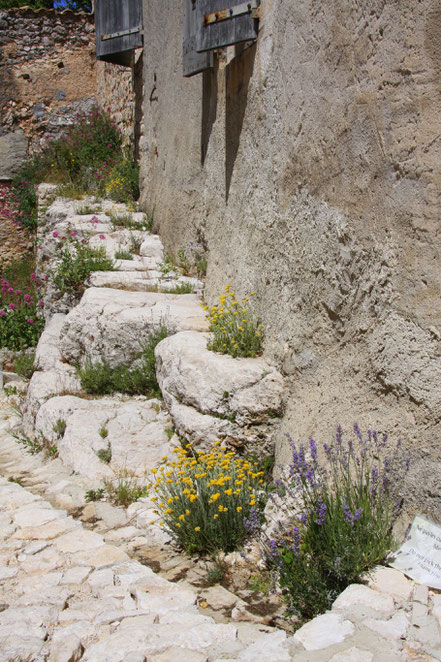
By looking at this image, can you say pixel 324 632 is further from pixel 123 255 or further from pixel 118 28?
pixel 118 28

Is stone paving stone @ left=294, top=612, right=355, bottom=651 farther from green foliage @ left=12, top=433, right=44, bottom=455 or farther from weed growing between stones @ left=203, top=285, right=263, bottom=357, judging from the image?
green foliage @ left=12, top=433, right=44, bottom=455

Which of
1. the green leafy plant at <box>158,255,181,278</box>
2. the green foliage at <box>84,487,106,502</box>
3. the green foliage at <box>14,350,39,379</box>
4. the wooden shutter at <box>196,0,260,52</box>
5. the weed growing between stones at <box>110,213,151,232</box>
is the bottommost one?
the green foliage at <box>14,350,39,379</box>

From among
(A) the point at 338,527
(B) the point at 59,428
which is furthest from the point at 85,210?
(A) the point at 338,527

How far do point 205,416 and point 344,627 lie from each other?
6.40 feet

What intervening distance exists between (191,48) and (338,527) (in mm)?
4651

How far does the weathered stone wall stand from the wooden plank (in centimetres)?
632

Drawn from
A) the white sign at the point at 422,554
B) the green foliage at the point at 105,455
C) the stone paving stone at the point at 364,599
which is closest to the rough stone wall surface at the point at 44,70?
the green foliage at the point at 105,455

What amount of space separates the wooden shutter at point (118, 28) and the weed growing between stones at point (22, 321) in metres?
3.38

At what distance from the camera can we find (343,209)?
10.9 feet

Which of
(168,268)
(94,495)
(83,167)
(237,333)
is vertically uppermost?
(83,167)

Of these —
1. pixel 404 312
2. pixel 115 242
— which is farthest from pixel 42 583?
pixel 115 242

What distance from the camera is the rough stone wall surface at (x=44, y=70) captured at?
11172mm

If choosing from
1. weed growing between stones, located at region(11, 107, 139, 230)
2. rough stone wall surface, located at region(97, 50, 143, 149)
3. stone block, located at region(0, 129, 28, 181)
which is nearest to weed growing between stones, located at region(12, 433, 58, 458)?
weed growing between stones, located at region(11, 107, 139, 230)

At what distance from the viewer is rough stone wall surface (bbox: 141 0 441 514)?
2688 millimetres
